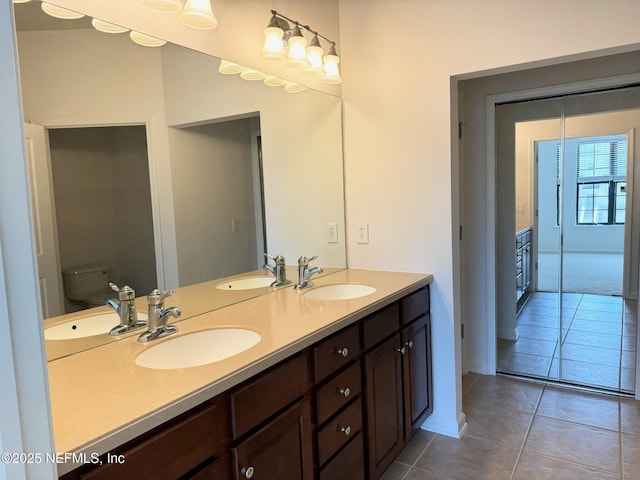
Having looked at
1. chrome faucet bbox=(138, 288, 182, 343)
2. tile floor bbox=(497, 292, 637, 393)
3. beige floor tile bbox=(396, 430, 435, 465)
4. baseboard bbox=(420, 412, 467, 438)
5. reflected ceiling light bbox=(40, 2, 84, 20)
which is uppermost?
reflected ceiling light bbox=(40, 2, 84, 20)

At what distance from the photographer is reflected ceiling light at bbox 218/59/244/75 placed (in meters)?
1.88

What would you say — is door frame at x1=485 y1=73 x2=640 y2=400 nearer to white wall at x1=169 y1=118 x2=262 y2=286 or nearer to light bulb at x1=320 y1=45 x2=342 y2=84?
light bulb at x1=320 y1=45 x2=342 y2=84

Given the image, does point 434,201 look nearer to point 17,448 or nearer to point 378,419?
point 378,419

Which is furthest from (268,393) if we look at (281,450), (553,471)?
(553,471)

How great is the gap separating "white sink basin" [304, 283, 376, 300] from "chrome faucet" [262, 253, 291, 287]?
0.52ft

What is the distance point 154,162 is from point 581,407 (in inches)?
108

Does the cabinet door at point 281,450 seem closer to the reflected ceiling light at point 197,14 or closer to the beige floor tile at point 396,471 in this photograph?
the beige floor tile at point 396,471

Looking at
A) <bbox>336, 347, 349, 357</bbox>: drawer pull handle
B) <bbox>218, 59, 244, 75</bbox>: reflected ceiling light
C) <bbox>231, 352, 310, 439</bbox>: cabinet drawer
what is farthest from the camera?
<bbox>218, 59, 244, 75</bbox>: reflected ceiling light

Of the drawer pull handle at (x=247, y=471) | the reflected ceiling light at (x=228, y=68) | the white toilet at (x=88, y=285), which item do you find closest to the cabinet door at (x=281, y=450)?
the drawer pull handle at (x=247, y=471)

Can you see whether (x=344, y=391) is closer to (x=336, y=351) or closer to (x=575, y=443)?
(x=336, y=351)

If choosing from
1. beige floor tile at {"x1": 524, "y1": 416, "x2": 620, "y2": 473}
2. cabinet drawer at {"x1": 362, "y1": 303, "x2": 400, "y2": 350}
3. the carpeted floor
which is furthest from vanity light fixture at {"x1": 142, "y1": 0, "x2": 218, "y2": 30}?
the carpeted floor

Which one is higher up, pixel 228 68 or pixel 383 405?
pixel 228 68

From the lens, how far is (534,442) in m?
2.28

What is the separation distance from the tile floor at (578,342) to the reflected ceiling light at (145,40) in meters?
2.99
